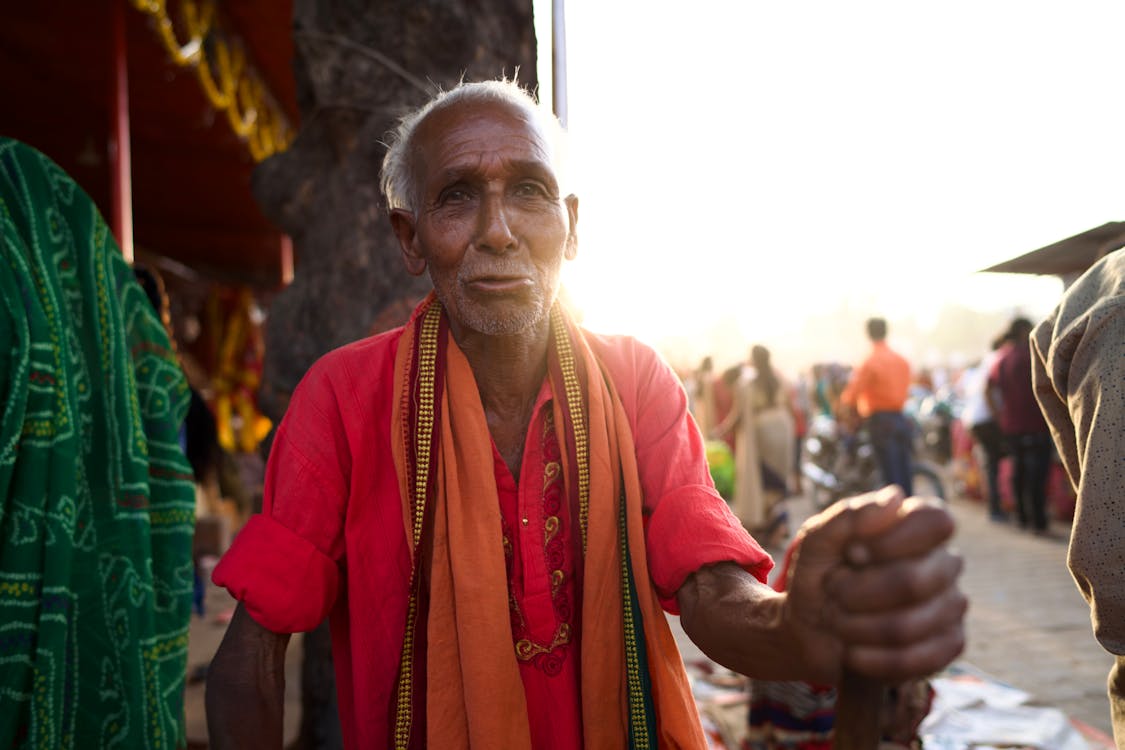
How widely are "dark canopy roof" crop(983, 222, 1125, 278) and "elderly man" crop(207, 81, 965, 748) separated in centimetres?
139

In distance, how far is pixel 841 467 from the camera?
9.20 meters

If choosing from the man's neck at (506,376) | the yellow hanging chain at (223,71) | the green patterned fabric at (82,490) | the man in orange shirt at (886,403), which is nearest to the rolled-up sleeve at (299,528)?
the man's neck at (506,376)

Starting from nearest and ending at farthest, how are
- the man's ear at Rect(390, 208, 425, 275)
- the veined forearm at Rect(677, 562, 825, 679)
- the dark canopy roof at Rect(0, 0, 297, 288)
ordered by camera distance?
1. the veined forearm at Rect(677, 562, 825, 679)
2. the man's ear at Rect(390, 208, 425, 275)
3. the dark canopy roof at Rect(0, 0, 297, 288)

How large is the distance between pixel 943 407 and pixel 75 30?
1353cm

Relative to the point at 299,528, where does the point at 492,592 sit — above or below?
below

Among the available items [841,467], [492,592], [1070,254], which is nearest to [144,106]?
[492,592]

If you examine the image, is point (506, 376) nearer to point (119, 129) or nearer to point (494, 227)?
point (494, 227)

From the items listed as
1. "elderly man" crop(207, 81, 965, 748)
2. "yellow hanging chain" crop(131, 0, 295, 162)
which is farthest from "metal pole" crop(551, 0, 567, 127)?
"yellow hanging chain" crop(131, 0, 295, 162)

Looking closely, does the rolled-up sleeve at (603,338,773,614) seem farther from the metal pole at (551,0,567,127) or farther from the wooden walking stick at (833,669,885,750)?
the metal pole at (551,0,567,127)

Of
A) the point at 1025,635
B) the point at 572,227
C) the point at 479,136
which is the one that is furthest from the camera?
the point at 1025,635

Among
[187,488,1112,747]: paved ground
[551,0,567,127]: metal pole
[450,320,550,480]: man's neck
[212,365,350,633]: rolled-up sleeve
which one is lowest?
[187,488,1112,747]: paved ground

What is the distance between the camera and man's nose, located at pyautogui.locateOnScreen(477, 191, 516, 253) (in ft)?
5.15

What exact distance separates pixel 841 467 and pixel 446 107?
864cm

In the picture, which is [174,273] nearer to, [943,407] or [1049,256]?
[1049,256]
